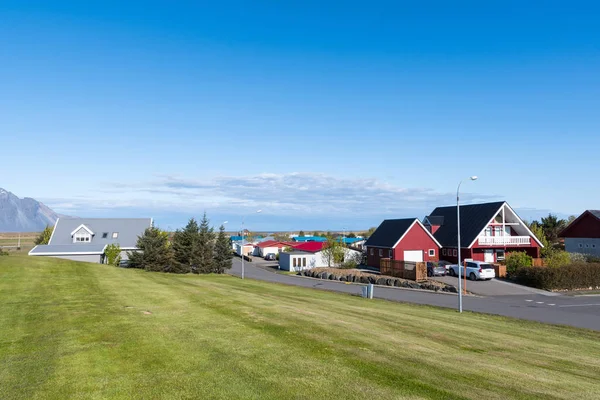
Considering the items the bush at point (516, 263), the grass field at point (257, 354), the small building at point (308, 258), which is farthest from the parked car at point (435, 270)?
the grass field at point (257, 354)

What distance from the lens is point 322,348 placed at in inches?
478

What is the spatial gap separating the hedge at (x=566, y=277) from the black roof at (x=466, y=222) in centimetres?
1145

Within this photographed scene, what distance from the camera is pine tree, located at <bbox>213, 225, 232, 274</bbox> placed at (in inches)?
2371

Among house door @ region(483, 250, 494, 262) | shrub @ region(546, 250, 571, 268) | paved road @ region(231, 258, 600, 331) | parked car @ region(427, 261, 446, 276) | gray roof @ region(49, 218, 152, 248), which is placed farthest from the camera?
gray roof @ region(49, 218, 152, 248)

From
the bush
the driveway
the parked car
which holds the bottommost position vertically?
the driveway

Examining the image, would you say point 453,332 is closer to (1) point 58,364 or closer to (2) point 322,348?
(2) point 322,348

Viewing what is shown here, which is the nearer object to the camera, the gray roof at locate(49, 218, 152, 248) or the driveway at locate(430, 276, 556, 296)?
the driveway at locate(430, 276, 556, 296)

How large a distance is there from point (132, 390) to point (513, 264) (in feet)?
163

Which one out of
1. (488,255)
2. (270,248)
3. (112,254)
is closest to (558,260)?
(488,255)

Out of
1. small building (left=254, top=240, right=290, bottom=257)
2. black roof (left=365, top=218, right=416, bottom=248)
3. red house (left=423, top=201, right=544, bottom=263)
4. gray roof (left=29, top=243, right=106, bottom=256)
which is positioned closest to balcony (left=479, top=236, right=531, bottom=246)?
red house (left=423, top=201, right=544, bottom=263)

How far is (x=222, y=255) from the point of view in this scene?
61.1m

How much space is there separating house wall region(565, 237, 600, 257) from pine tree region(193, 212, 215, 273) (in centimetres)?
5359

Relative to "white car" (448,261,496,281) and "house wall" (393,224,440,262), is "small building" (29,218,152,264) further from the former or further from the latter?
"white car" (448,261,496,281)

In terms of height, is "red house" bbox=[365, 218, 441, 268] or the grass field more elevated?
"red house" bbox=[365, 218, 441, 268]
